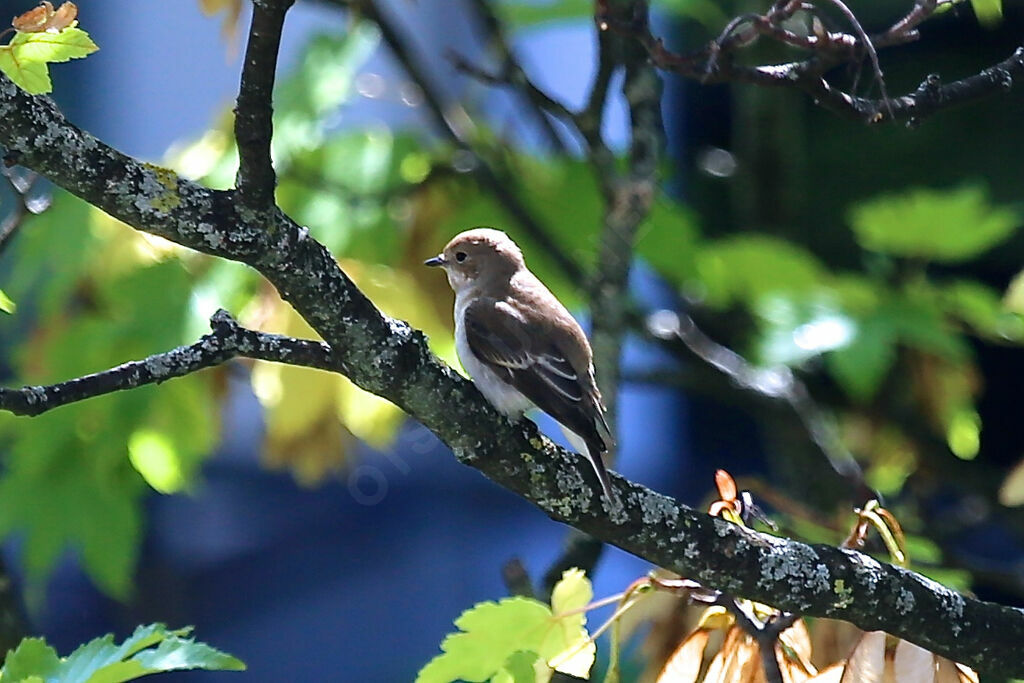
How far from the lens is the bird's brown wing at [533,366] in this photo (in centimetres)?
252

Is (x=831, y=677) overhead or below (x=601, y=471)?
below

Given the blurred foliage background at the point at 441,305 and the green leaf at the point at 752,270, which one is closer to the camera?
the blurred foliage background at the point at 441,305

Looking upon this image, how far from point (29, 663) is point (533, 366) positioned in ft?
4.00

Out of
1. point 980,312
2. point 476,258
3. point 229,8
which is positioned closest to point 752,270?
point 980,312

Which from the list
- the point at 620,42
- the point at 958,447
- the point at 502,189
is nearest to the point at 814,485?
the point at 958,447

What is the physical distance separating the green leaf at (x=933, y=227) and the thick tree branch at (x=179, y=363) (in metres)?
1.95

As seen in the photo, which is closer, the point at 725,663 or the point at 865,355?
the point at 725,663

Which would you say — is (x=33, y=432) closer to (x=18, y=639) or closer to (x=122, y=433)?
(x=122, y=433)

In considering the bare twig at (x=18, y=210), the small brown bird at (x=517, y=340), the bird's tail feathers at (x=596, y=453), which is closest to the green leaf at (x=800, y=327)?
the small brown bird at (x=517, y=340)

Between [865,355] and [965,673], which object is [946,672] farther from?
[865,355]

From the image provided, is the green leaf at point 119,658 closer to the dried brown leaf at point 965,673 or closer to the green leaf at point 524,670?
the green leaf at point 524,670

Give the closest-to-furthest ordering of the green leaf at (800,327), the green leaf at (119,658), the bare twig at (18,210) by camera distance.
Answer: the green leaf at (119,658) < the bare twig at (18,210) < the green leaf at (800,327)

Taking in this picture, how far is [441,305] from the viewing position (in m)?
3.40

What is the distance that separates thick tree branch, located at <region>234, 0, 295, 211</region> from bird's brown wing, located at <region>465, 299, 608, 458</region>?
0.95 m
